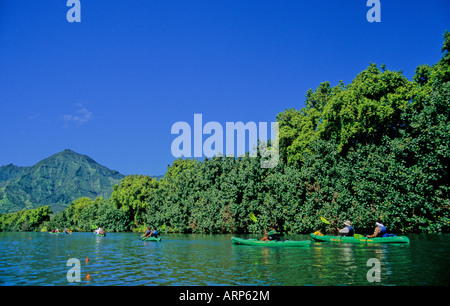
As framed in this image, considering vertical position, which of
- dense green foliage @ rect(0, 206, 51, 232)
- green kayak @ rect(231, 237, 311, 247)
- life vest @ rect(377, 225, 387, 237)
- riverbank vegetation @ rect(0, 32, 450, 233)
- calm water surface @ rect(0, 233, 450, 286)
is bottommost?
dense green foliage @ rect(0, 206, 51, 232)

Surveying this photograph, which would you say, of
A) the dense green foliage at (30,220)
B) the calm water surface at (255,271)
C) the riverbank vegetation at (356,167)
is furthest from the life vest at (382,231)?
the dense green foliage at (30,220)

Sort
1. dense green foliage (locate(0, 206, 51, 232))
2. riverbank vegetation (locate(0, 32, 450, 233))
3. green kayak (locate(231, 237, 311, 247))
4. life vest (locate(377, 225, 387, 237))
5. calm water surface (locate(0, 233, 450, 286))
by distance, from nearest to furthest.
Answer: calm water surface (locate(0, 233, 450, 286))
green kayak (locate(231, 237, 311, 247))
life vest (locate(377, 225, 387, 237))
riverbank vegetation (locate(0, 32, 450, 233))
dense green foliage (locate(0, 206, 51, 232))

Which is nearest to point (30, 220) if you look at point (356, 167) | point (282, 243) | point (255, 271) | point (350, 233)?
point (356, 167)

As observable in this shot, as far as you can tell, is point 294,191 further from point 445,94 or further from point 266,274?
point 266,274

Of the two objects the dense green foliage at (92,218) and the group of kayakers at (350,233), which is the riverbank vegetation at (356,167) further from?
the dense green foliage at (92,218)

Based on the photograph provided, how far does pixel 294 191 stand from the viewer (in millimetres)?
43469

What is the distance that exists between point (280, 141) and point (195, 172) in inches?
821

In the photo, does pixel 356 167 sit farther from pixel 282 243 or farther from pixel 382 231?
pixel 282 243

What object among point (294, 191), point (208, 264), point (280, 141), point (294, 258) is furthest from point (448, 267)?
point (280, 141)

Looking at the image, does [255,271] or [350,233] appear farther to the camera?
[350,233]

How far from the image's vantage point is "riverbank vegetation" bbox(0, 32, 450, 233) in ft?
112

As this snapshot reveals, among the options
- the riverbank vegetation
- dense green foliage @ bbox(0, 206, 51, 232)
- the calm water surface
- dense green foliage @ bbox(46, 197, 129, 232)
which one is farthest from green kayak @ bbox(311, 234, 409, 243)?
dense green foliage @ bbox(0, 206, 51, 232)

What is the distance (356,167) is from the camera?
39.2 meters

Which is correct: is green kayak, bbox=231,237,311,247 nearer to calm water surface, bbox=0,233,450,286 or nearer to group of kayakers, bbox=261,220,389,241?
group of kayakers, bbox=261,220,389,241
